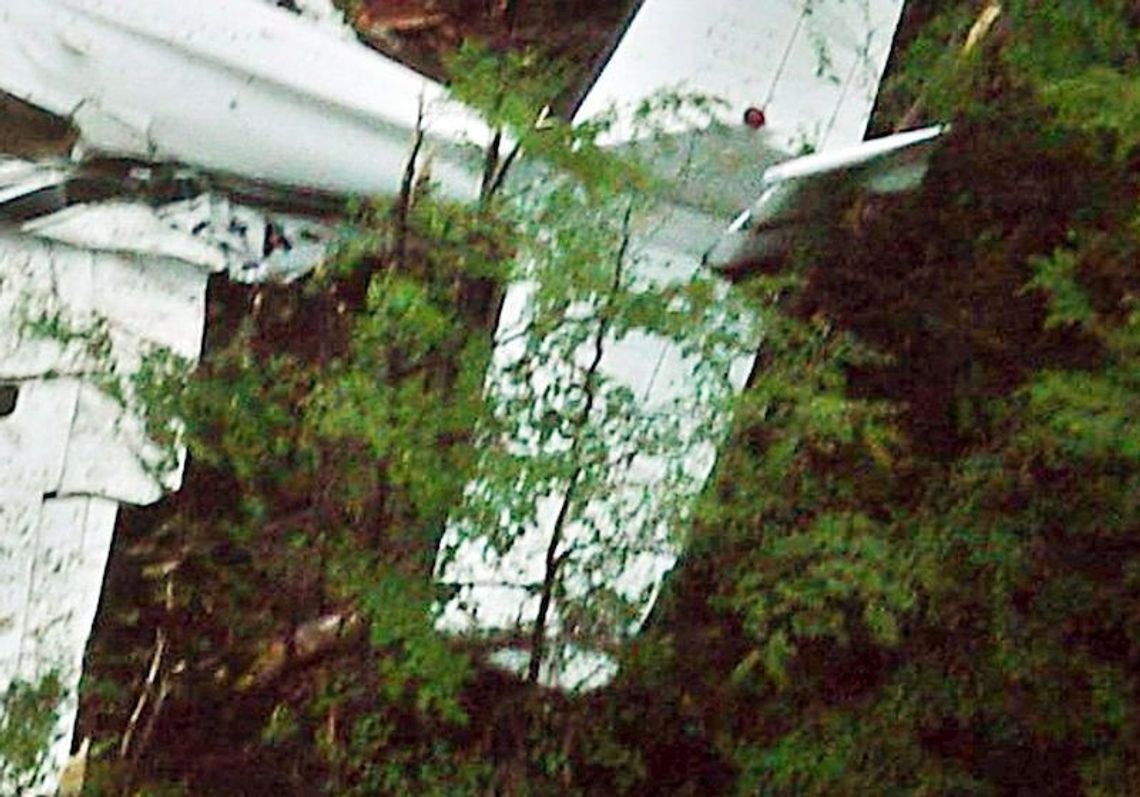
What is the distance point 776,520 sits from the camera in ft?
3.80

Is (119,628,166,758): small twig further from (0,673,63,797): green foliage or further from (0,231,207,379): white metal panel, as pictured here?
(0,231,207,379): white metal panel

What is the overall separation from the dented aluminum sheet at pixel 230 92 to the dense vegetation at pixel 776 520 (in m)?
0.10

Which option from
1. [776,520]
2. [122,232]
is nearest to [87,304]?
[122,232]

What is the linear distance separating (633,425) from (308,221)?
0.41 metres

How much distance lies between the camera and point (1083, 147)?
119 cm

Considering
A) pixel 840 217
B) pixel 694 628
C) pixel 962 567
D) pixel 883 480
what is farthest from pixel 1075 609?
pixel 840 217

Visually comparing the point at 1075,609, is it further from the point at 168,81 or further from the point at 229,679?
the point at 168,81

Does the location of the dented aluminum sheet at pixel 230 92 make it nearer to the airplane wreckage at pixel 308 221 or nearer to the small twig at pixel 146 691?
the airplane wreckage at pixel 308 221

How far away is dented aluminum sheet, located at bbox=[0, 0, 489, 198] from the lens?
50.8 inches

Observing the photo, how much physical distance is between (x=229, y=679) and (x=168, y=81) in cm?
54

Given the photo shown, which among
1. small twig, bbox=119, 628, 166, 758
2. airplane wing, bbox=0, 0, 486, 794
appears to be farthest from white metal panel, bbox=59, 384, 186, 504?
small twig, bbox=119, 628, 166, 758

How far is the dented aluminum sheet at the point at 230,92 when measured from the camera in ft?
4.23

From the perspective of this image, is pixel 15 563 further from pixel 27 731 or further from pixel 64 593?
pixel 27 731

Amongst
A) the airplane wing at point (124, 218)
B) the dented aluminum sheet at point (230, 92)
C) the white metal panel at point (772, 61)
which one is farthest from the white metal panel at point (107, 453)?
the white metal panel at point (772, 61)
